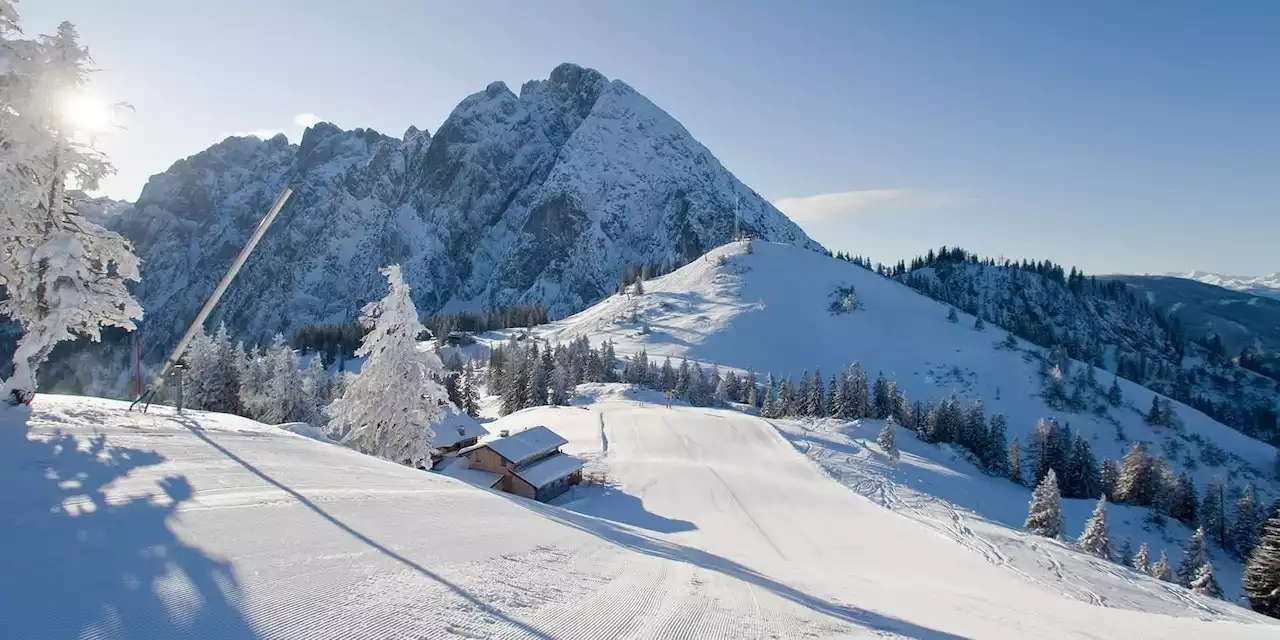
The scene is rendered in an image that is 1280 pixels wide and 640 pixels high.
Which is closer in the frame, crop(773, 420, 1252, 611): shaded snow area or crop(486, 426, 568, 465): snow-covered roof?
crop(773, 420, 1252, 611): shaded snow area

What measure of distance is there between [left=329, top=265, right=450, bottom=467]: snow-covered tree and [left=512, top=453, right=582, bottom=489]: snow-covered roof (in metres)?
10.00

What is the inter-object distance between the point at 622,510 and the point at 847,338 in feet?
360

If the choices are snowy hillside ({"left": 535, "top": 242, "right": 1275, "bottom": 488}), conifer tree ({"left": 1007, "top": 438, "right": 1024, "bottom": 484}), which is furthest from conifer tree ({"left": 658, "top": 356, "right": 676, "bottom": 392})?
conifer tree ({"left": 1007, "top": 438, "right": 1024, "bottom": 484})

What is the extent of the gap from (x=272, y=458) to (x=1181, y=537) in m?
83.6

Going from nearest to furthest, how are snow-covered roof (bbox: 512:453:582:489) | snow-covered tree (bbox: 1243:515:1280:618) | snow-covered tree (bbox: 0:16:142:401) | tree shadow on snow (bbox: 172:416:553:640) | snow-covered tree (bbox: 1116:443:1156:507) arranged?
tree shadow on snow (bbox: 172:416:553:640) → snow-covered tree (bbox: 0:16:142:401) → snow-covered tree (bbox: 1243:515:1280:618) → snow-covered roof (bbox: 512:453:582:489) → snow-covered tree (bbox: 1116:443:1156:507)

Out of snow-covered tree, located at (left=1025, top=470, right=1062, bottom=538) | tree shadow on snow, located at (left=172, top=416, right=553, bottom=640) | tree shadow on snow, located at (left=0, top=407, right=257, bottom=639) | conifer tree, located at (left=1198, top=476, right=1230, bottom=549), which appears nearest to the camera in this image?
tree shadow on snow, located at (left=0, top=407, right=257, bottom=639)

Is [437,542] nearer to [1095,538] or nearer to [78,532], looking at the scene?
[78,532]

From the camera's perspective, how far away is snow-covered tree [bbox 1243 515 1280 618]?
29.0m

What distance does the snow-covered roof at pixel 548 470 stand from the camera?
38594 millimetres

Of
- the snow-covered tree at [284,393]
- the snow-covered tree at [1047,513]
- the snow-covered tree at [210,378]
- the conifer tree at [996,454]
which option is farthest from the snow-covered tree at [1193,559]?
the snow-covered tree at [210,378]

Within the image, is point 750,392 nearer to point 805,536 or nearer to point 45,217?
point 805,536

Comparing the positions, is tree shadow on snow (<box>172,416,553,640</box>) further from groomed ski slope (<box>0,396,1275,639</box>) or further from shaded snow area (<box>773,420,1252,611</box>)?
shaded snow area (<box>773,420,1252,611</box>)

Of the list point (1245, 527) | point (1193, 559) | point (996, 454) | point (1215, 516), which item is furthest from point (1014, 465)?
point (1193, 559)

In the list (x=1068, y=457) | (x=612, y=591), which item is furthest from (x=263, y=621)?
(x=1068, y=457)
